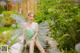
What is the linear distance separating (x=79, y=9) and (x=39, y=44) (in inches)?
27.2

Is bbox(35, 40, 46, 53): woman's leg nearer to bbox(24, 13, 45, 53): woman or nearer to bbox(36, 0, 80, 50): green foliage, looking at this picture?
bbox(24, 13, 45, 53): woman

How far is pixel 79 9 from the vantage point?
3.59 m

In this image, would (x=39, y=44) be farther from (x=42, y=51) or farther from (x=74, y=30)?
(x=74, y=30)

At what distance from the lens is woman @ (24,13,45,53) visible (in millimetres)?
3164

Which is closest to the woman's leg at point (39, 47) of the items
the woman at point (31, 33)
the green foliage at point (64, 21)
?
the woman at point (31, 33)

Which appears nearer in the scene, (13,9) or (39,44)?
(39,44)

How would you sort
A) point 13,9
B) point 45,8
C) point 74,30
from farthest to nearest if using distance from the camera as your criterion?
point 13,9
point 45,8
point 74,30

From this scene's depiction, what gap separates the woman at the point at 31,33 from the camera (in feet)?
10.4

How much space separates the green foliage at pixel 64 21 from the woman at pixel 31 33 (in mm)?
391

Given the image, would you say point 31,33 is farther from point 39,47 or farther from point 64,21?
point 64,21

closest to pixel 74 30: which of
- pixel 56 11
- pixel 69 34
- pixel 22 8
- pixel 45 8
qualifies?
pixel 69 34

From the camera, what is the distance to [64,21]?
3.54 metres

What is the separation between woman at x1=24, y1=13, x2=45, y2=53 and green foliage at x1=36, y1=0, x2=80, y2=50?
15.4 inches

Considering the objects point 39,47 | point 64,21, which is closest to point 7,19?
point 64,21
